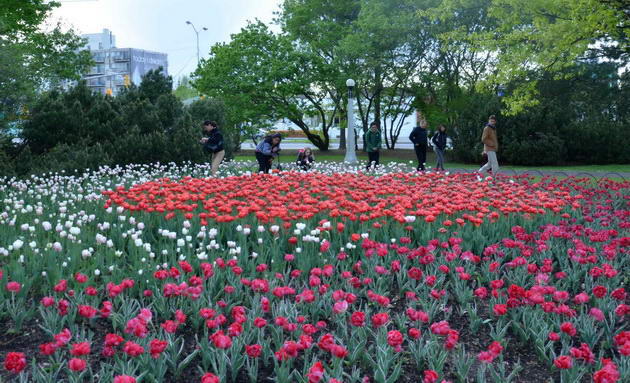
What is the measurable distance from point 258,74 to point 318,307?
89.5 ft

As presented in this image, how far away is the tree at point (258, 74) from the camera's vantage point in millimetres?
30578

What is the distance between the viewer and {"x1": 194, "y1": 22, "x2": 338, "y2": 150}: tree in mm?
30578

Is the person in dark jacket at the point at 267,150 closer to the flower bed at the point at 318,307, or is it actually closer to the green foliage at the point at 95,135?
the green foliage at the point at 95,135

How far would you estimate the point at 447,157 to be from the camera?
28.7 m

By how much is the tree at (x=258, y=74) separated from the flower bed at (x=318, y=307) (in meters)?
24.0

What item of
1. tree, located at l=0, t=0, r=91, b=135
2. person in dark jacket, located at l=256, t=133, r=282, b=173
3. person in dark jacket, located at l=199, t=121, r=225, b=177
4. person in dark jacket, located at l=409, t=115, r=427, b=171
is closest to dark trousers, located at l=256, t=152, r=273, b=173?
person in dark jacket, located at l=256, t=133, r=282, b=173

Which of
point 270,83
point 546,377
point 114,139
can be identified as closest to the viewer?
point 546,377

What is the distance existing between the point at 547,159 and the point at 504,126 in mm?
2232

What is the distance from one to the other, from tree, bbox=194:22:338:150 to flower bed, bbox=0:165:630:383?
24.0m

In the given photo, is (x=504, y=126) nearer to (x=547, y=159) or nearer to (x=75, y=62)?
(x=547, y=159)

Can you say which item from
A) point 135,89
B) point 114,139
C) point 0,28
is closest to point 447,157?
point 135,89

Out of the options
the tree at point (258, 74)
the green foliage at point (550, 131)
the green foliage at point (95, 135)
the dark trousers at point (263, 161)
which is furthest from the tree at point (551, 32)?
the tree at point (258, 74)

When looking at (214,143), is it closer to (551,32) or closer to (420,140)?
(420,140)

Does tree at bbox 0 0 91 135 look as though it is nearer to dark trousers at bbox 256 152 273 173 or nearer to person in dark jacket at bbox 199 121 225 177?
person in dark jacket at bbox 199 121 225 177
